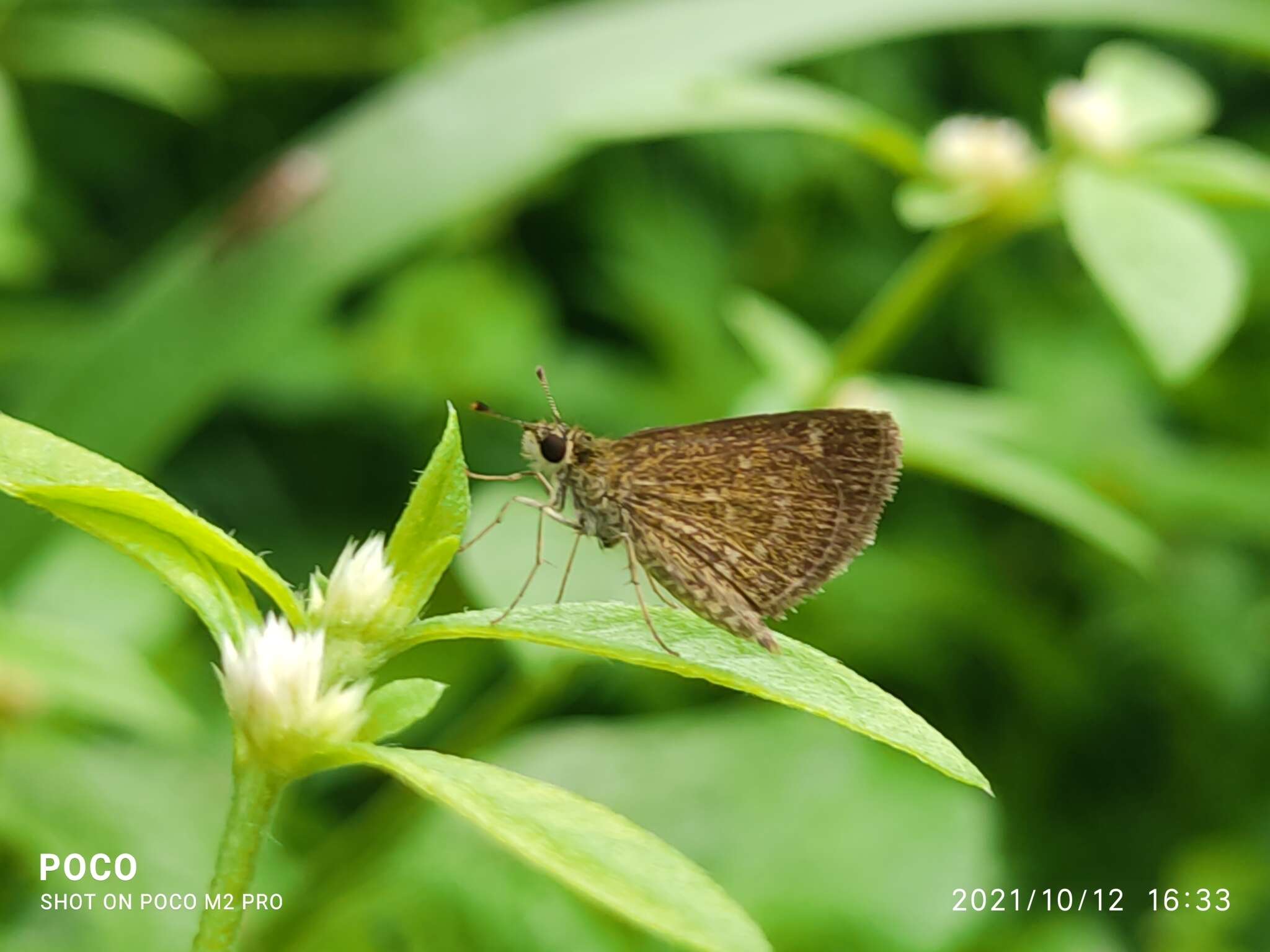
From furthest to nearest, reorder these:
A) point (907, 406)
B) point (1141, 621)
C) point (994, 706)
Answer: point (994, 706) < point (1141, 621) < point (907, 406)

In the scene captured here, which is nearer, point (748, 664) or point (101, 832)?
point (748, 664)

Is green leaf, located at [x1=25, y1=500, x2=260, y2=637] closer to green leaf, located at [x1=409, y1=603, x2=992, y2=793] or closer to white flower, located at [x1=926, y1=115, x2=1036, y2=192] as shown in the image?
green leaf, located at [x1=409, y1=603, x2=992, y2=793]

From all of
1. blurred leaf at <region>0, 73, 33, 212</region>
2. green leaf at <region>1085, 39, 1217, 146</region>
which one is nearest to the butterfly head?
green leaf at <region>1085, 39, 1217, 146</region>

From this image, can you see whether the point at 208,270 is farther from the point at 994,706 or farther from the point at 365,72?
the point at 994,706

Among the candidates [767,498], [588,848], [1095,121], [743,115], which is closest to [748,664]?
[588,848]

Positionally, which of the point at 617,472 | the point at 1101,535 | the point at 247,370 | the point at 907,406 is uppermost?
the point at 247,370

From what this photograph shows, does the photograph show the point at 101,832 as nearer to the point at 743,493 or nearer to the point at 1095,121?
the point at 743,493

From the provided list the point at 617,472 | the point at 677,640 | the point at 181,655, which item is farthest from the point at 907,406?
the point at 181,655
